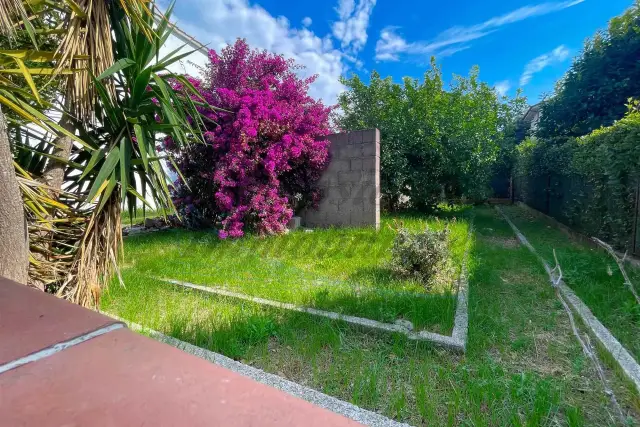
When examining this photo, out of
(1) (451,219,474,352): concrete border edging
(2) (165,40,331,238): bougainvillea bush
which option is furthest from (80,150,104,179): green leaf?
(2) (165,40,331,238): bougainvillea bush

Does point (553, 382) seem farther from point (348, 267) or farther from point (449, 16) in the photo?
point (449, 16)

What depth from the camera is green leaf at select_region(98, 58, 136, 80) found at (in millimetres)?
2474

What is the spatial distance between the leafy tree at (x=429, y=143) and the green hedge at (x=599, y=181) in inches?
74.5

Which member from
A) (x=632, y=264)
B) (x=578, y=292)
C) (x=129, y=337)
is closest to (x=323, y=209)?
(x=578, y=292)

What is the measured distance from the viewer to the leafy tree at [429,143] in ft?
27.8

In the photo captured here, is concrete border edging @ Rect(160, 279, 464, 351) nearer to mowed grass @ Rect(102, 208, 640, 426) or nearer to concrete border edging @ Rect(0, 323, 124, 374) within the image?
mowed grass @ Rect(102, 208, 640, 426)

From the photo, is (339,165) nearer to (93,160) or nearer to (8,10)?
(93,160)

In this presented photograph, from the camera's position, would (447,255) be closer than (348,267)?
Yes

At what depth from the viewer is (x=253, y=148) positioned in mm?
6723

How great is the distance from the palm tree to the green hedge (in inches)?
252

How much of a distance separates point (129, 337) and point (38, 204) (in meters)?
2.39

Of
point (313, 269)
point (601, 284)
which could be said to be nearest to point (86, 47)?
point (313, 269)

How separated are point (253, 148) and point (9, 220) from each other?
16.6ft

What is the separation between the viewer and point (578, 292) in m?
3.57
